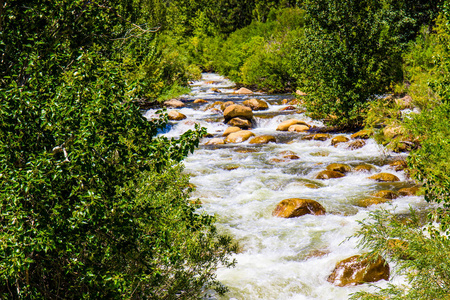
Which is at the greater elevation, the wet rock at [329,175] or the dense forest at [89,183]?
the dense forest at [89,183]

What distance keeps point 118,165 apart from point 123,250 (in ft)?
2.51

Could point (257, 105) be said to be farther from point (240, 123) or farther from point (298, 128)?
point (298, 128)

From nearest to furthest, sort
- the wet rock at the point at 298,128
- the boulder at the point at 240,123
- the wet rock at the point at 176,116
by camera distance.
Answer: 1. the wet rock at the point at 298,128
2. the boulder at the point at 240,123
3. the wet rock at the point at 176,116

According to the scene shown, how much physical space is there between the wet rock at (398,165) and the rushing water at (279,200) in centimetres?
23

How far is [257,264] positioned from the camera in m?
7.42

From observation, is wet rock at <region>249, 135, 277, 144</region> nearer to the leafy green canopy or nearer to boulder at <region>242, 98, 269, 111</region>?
boulder at <region>242, 98, 269, 111</region>

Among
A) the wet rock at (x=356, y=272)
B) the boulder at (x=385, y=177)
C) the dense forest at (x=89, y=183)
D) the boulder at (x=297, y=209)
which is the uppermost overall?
Answer: the dense forest at (x=89, y=183)

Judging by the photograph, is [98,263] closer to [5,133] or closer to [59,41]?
[5,133]

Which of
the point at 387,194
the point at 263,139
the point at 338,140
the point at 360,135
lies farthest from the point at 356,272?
the point at 263,139

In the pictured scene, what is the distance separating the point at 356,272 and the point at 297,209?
2886mm

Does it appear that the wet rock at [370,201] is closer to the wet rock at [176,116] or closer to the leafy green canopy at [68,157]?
the leafy green canopy at [68,157]

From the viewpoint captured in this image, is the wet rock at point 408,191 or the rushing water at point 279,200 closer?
the rushing water at point 279,200

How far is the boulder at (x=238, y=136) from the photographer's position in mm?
17797

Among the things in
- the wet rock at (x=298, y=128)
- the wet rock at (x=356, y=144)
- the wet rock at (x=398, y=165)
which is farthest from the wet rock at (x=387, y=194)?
the wet rock at (x=298, y=128)
